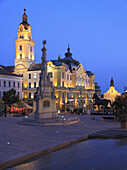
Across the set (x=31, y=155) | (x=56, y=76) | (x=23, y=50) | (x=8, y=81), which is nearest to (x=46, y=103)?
(x=31, y=155)

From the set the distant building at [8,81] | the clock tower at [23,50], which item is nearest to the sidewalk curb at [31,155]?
the distant building at [8,81]

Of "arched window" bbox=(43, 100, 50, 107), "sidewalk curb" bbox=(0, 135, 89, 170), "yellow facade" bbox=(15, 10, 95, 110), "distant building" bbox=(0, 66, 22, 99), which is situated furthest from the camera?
"yellow facade" bbox=(15, 10, 95, 110)

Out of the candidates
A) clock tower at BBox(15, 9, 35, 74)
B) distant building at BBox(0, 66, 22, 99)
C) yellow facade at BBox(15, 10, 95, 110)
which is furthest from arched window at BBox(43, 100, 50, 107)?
clock tower at BBox(15, 9, 35, 74)

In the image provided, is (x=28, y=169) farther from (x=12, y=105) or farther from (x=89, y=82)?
(x=89, y=82)

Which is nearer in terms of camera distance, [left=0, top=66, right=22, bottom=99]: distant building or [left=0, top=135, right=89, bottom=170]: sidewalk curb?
[left=0, top=135, right=89, bottom=170]: sidewalk curb

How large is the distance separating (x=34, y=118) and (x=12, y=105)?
25798mm

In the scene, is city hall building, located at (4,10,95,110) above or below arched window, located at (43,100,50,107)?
above

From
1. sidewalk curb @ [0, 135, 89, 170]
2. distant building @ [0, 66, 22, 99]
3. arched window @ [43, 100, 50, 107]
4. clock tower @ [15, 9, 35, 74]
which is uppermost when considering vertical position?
clock tower @ [15, 9, 35, 74]

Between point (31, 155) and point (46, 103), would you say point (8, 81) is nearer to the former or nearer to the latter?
point (46, 103)

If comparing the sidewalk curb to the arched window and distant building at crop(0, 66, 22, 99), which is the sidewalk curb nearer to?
the arched window

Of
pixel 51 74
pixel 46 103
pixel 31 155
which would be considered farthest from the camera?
pixel 51 74

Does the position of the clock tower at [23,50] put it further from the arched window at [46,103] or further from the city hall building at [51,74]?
the arched window at [46,103]

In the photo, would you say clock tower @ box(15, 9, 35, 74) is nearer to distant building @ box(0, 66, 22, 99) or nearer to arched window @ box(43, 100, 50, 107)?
distant building @ box(0, 66, 22, 99)

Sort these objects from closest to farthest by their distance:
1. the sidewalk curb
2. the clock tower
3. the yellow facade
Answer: the sidewalk curb, the yellow facade, the clock tower
